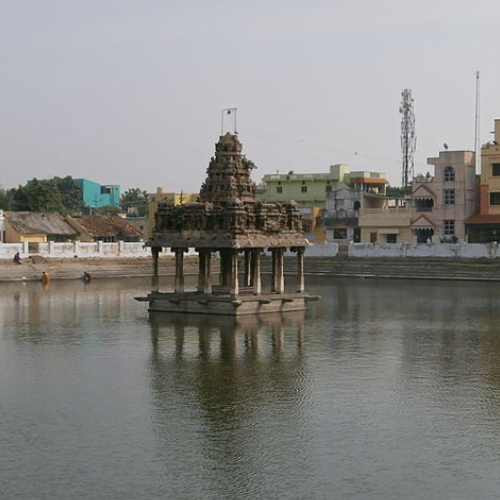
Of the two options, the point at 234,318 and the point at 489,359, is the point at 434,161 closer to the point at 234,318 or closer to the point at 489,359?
the point at 234,318

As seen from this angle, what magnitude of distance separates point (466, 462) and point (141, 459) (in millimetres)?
5732

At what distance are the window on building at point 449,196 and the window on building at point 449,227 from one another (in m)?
1.31

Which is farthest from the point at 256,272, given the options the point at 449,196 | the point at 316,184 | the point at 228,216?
the point at 316,184

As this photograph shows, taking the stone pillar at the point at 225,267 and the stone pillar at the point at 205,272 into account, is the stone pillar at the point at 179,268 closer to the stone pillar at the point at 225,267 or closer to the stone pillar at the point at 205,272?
the stone pillar at the point at 205,272

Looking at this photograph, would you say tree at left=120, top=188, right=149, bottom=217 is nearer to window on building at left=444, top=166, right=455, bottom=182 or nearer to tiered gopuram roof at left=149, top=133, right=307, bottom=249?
window on building at left=444, top=166, right=455, bottom=182

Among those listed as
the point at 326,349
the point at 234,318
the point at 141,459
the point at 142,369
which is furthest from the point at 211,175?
the point at 141,459

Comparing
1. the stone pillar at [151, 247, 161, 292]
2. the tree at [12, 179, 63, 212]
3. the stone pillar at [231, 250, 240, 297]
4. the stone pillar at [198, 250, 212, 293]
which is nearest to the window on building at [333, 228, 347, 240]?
the tree at [12, 179, 63, 212]

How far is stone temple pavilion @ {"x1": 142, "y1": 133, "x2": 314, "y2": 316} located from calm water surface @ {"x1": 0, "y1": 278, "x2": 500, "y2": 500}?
126 centimetres

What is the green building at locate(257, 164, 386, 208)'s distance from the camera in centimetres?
8300

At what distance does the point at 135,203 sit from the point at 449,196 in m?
62.7

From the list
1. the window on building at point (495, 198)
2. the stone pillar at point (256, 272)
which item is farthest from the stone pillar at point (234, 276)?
the window on building at point (495, 198)

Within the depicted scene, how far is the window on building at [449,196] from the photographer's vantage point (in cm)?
6962

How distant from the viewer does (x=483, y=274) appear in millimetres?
61625

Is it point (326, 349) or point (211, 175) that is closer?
point (326, 349)
